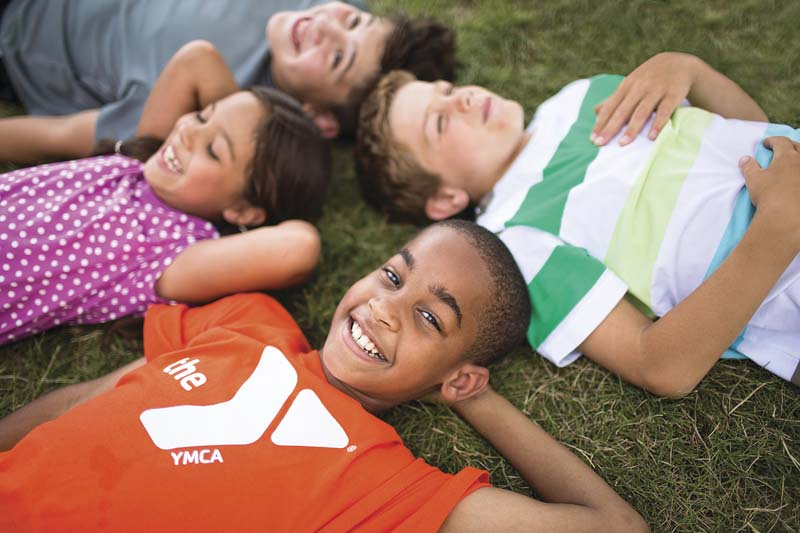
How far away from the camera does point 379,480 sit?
1.93m

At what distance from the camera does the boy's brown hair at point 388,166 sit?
2979 mm

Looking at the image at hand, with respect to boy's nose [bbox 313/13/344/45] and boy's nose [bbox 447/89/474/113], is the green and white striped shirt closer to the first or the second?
boy's nose [bbox 447/89/474/113]

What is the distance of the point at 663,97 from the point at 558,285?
38.8 inches

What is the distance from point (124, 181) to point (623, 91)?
2.37 meters

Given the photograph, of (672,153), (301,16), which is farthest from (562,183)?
(301,16)

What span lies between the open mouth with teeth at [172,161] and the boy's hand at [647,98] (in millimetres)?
1929

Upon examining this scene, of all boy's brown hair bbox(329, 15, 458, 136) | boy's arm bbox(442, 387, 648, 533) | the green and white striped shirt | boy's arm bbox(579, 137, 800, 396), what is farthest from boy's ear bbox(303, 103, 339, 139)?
boy's arm bbox(579, 137, 800, 396)

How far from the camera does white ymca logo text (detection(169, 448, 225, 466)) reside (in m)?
1.88

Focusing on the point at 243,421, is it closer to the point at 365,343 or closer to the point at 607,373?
the point at 365,343

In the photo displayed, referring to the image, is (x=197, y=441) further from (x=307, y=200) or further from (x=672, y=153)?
(x=672, y=153)

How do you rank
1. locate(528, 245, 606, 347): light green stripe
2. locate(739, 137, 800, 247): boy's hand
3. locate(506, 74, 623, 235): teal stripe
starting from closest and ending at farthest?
locate(739, 137, 800, 247): boy's hand
locate(528, 245, 606, 347): light green stripe
locate(506, 74, 623, 235): teal stripe

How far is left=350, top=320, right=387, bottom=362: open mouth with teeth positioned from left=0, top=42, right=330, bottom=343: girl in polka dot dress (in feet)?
1.90

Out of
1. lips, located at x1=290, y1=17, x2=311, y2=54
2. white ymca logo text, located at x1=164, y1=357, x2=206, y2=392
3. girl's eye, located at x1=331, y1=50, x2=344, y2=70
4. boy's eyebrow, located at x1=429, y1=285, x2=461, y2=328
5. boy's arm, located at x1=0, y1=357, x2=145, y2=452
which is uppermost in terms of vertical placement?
lips, located at x1=290, y1=17, x2=311, y2=54

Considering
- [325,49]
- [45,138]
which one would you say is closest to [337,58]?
[325,49]
